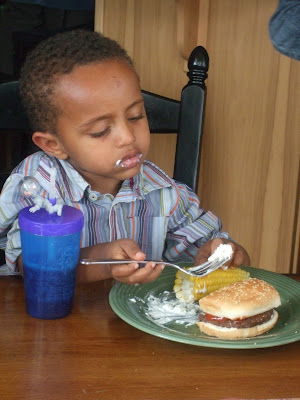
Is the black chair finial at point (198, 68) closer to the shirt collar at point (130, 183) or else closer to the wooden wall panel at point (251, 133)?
the shirt collar at point (130, 183)

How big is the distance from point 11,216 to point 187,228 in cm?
38

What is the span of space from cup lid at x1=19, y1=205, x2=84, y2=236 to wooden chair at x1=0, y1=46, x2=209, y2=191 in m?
0.57

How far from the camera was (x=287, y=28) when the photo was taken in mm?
902

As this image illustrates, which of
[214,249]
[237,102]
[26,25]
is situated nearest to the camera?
[214,249]

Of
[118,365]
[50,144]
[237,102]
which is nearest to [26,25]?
[237,102]

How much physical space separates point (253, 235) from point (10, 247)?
3.34 feet

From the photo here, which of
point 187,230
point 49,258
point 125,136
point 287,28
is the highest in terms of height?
point 287,28

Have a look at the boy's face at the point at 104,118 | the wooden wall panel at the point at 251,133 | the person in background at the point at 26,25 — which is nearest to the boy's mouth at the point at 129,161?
the boy's face at the point at 104,118

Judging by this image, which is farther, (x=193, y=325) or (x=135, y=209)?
(x=135, y=209)

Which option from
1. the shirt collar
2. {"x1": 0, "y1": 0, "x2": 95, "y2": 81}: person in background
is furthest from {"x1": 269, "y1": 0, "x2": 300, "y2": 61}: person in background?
{"x1": 0, "y1": 0, "x2": 95, "y2": 81}: person in background

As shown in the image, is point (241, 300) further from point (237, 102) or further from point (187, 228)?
point (237, 102)

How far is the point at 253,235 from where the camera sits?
2078 mm

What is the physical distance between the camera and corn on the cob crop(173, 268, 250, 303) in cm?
106

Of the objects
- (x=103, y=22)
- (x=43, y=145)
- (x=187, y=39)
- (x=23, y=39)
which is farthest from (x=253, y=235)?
(x=23, y=39)
